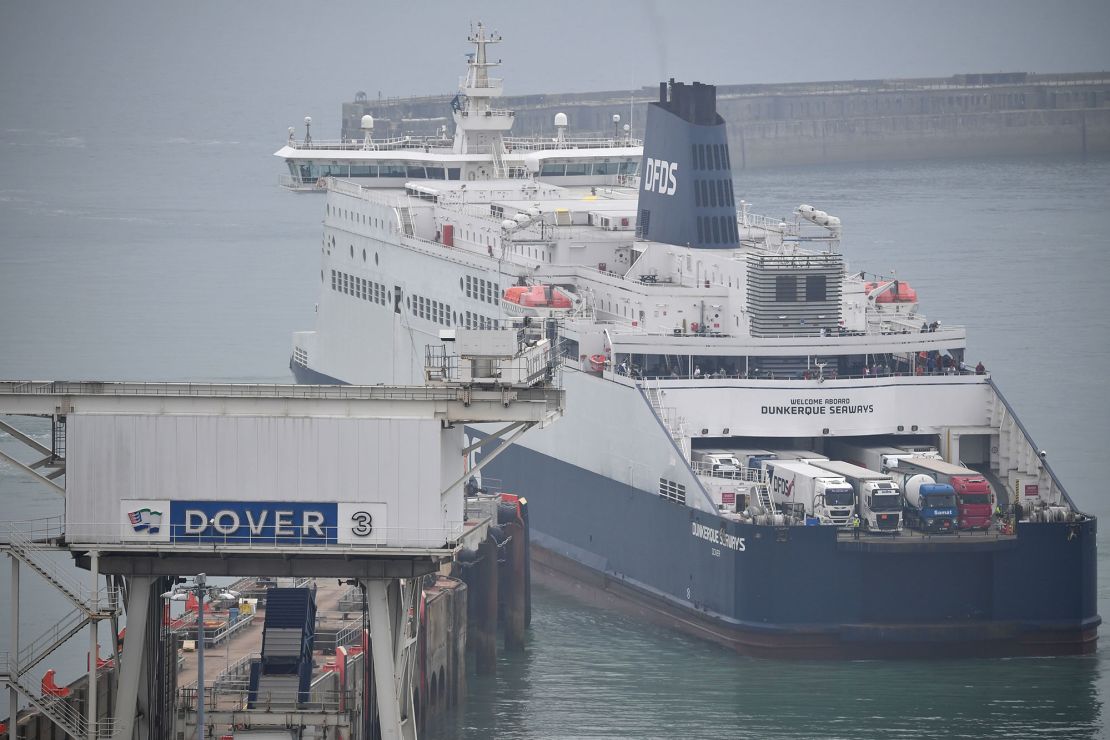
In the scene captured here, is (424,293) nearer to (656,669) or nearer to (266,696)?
(656,669)

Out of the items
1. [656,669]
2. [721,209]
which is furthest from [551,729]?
[721,209]

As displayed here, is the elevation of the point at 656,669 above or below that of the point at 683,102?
below

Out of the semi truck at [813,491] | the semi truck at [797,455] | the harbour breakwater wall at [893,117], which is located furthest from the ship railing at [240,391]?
the harbour breakwater wall at [893,117]

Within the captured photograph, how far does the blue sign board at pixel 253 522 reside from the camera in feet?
90.4

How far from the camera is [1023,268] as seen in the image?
91.8 meters

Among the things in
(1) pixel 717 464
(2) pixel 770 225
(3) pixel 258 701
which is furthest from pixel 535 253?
(3) pixel 258 701

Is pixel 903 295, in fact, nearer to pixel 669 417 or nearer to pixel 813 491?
pixel 669 417

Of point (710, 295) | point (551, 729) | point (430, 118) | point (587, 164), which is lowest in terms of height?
point (551, 729)

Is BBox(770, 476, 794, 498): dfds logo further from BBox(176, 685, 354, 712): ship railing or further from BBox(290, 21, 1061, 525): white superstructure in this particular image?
BBox(176, 685, 354, 712): ship railing

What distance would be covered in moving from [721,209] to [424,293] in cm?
912

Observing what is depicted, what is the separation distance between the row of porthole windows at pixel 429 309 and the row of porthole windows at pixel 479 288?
114cm

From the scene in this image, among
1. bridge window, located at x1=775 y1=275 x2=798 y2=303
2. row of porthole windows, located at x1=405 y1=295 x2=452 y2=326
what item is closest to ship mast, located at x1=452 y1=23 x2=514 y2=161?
row of porthole windows, located at x1=405 y1=295 x2=452 y2=326

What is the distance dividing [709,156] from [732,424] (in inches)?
366

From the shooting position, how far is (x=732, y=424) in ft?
138
